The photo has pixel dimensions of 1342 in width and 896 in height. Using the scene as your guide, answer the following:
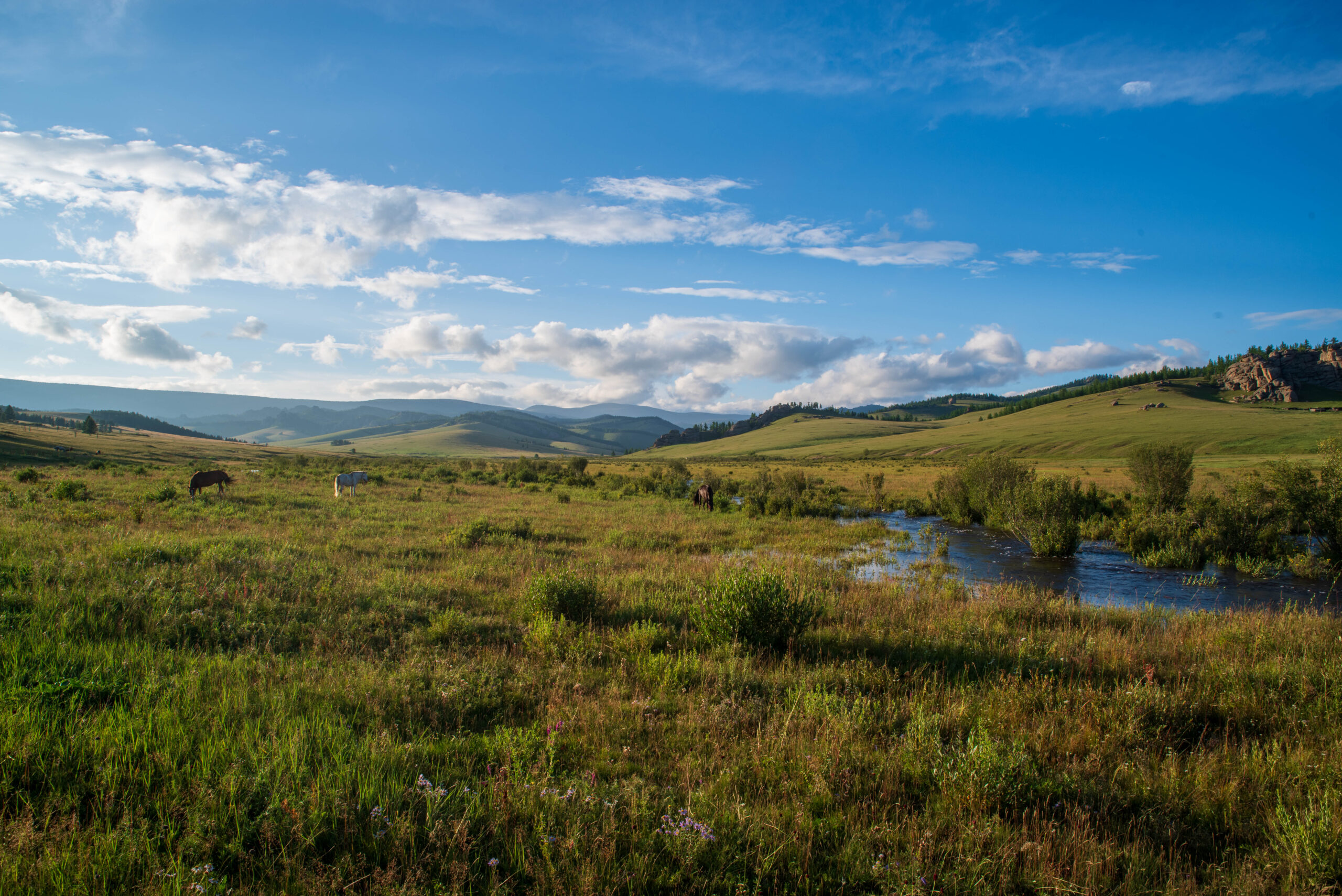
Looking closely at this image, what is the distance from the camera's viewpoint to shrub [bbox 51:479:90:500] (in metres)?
19.5

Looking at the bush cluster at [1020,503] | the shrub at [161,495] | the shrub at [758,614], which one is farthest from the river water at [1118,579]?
the shrub at [161,495]

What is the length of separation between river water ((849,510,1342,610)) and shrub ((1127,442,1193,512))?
3858 mm

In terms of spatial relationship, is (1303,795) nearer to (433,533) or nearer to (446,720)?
(446,720)

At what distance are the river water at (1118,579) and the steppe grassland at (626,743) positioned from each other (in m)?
3.07

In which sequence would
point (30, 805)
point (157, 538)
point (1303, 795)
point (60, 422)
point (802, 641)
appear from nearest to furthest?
point (30, 805)
point (1303, 795)
point (802, 641)
point (157, 538)
point (60, 422)

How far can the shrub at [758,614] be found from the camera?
27.4 feet

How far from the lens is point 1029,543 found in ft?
67.5

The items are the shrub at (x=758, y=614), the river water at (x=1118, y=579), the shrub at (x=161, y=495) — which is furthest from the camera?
the shrub at (x=161, y=495)

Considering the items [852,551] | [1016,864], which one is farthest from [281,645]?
[852,551]

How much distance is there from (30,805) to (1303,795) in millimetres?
9555

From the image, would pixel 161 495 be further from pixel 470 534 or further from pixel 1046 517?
pixel 1046 517

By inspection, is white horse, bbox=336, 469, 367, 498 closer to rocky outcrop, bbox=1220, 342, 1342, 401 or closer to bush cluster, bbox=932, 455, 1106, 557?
bush cluster, bbox=932, 455, 1106, 557

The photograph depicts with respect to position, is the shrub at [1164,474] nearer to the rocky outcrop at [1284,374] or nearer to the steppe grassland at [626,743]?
the steppe grassland at [626,743]

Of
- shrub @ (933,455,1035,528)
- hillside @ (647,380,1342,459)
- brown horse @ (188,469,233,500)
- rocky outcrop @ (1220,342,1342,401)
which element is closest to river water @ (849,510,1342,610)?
shrub @ (933,455,1035,528)
